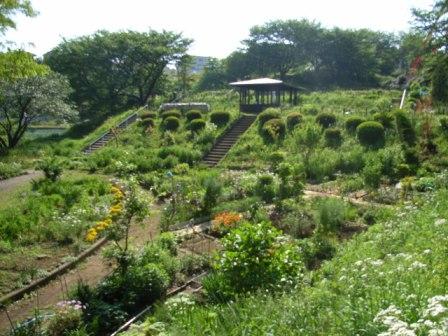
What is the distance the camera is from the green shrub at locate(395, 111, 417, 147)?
1943cm

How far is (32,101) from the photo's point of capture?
28359 millimetres

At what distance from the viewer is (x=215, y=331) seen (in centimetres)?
473

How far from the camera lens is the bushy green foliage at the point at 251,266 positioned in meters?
6.45

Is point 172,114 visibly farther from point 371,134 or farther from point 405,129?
point 405,129

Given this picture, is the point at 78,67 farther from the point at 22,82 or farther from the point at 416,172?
the point at 416,172

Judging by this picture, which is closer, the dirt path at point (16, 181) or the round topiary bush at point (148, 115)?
the dirt path at point (16, 181)

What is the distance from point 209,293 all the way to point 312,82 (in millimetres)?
46167

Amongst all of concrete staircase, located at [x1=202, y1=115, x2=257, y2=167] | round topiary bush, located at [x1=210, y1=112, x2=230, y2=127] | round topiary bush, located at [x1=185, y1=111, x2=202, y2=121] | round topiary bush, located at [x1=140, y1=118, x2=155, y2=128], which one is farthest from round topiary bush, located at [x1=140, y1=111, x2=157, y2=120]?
concrete staircase, located at [x1=202, y1=115, x2=257, y2=167]

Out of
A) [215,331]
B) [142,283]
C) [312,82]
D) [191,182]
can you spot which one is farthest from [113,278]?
[312,82]

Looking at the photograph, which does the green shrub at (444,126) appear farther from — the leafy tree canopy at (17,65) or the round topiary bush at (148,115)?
the round topiary bush at (148,115)

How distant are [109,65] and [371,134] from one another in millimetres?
26575

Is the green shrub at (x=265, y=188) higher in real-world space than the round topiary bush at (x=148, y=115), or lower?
lower

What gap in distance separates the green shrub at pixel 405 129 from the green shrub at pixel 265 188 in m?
7.93

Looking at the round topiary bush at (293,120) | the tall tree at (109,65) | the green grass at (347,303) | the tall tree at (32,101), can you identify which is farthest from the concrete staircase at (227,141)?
the green grass at (347,303)
